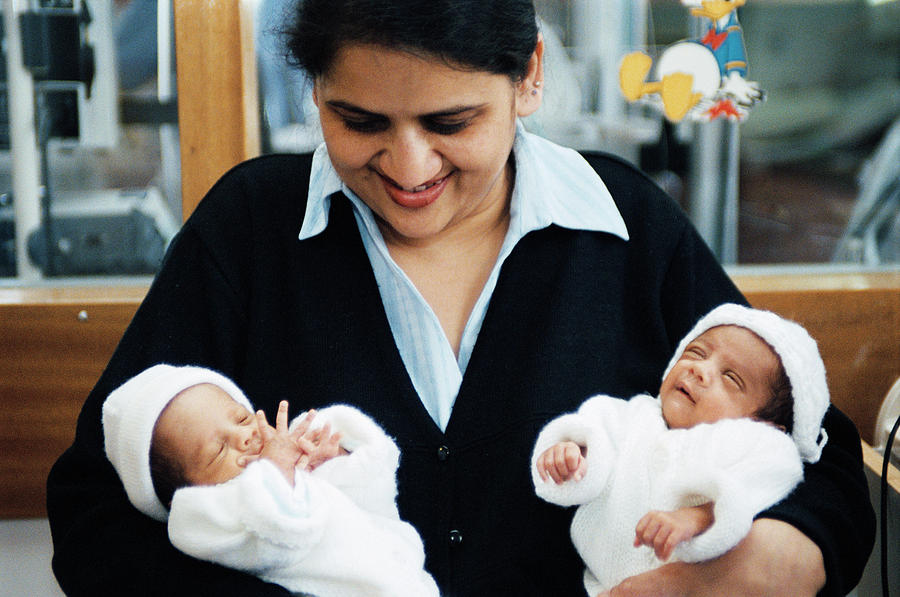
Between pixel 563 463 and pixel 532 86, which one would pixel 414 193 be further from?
pixel 563 463

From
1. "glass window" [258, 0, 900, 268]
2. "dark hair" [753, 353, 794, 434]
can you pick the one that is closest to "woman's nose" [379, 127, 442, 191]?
"glass window" [258, 0, 900, 268]

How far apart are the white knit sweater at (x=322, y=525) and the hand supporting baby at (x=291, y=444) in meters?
0.02

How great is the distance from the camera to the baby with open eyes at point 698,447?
106 centimetres

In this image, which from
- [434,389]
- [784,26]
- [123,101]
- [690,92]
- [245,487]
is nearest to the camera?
[245,487]

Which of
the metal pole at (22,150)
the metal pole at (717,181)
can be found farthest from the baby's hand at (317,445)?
the metal pole at (717,181)

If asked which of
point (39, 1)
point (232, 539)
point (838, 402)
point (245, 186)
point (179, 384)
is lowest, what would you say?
point (838, 402)

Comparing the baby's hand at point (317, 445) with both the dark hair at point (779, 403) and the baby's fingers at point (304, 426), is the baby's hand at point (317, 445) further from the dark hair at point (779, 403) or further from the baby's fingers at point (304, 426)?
the dark hair at point (779, 403)

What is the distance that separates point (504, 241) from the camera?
1.37 metres

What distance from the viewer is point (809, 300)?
68.8 inches

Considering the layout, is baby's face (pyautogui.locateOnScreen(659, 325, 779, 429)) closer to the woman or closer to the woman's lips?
the woman

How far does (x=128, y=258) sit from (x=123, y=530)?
1068 millimetres

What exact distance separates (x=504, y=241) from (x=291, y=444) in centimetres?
50

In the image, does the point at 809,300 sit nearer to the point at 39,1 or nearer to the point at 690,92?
the point at 690,92

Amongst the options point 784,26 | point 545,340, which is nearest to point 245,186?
point 545,340
